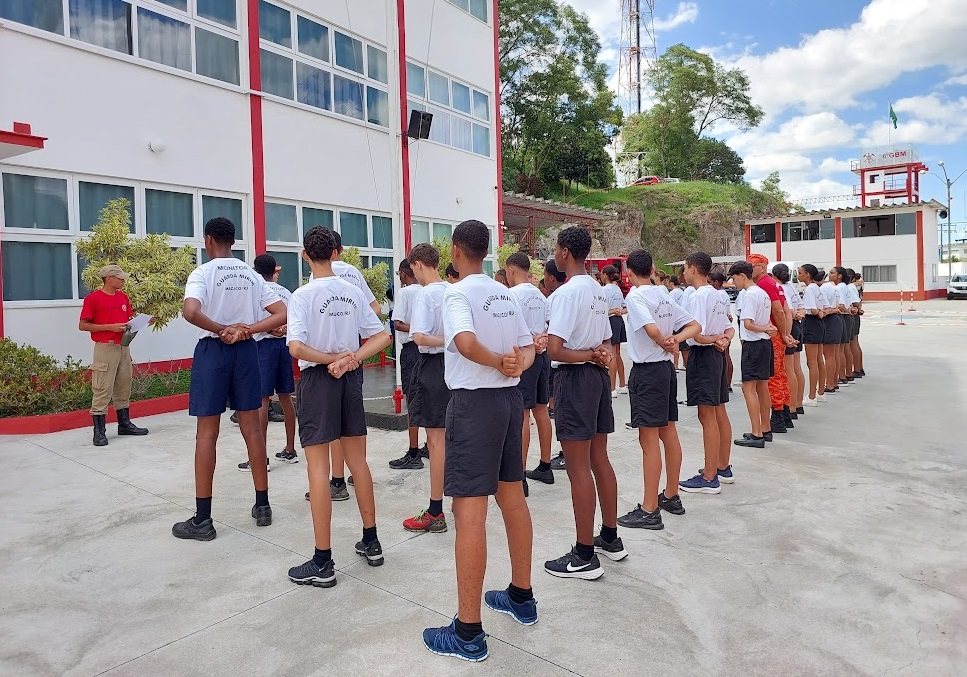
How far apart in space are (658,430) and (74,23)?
30.2 ft

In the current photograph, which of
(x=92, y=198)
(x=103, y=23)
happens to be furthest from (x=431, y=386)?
(x=103, y=23)

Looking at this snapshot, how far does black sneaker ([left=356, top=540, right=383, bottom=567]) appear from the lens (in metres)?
3.78

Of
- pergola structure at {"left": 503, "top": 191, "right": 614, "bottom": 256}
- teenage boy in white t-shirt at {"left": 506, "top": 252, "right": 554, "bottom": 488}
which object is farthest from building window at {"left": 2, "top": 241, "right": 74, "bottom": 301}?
pergola structure at {"left": 503, "top": 191, "right": 614, "bottom": 256}

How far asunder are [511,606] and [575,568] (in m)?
0.60

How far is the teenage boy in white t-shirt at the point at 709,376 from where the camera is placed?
512 centimetres

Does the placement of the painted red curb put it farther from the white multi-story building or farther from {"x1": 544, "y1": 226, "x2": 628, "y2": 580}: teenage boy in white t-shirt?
{"x1": 544, "y1": 226, "x2": 628, "y2": 580}: teenage boy in white t-shirt

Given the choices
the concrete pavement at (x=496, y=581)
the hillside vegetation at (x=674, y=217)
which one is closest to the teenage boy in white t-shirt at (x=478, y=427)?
the concrete pavement at (x=496, y=581)

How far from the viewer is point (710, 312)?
5.35m

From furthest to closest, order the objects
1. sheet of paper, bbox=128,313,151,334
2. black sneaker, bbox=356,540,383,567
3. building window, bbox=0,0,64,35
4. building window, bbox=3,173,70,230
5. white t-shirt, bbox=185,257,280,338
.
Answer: building window, bbox=3,173,70,230 < building window, bbox=0,0,64,35 < sheet of paper, bbox=128,313,151,334 < white t-shirt, bbox=185,257,280,338 < black sneaker, bbox=356,540,383,567

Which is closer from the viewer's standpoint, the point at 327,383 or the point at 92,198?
the point at 327,383

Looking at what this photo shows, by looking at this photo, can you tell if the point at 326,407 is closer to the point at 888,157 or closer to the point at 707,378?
the point at 707,378

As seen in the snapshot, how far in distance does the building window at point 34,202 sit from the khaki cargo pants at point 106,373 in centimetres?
286

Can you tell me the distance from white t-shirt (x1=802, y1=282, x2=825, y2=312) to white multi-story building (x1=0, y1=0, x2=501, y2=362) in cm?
543

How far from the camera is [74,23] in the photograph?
8719 millimetres
